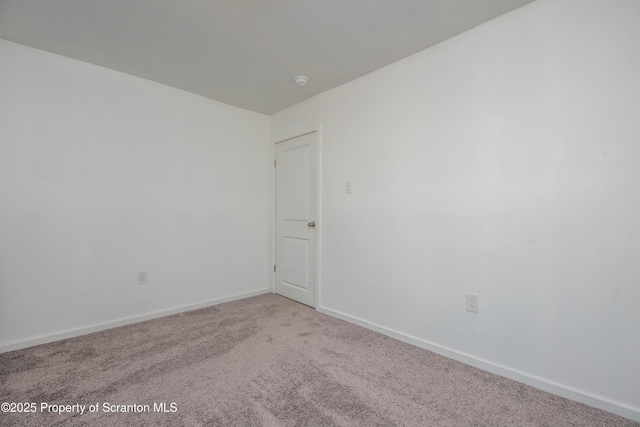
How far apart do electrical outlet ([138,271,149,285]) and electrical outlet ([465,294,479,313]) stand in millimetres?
2840

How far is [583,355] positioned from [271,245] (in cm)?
306

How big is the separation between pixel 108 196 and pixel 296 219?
1.85 metres

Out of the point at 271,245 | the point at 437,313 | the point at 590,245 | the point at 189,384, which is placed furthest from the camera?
the point at 271,245

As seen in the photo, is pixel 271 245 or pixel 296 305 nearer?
pixel 296 305

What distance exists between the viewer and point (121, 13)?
1.79m

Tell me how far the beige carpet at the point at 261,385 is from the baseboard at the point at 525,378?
0.14ft

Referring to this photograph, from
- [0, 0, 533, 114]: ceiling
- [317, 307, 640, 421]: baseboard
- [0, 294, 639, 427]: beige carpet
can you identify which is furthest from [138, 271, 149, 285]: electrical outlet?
[317, 307, 640, 421]: baseboard

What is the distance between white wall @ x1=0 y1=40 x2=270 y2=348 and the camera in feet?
7.01

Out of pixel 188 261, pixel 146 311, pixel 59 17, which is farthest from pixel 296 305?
pixel 59 17

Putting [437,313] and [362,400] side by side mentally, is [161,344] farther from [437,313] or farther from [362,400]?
[437,313]

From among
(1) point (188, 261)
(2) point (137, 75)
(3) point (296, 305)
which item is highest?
(2) point (137, 75)

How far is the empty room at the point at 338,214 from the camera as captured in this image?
150cm

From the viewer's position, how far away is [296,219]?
3.37 metres

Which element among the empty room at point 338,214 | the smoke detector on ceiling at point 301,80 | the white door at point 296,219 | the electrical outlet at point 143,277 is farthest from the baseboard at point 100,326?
the smoke detector on ceiling at point 301,80
